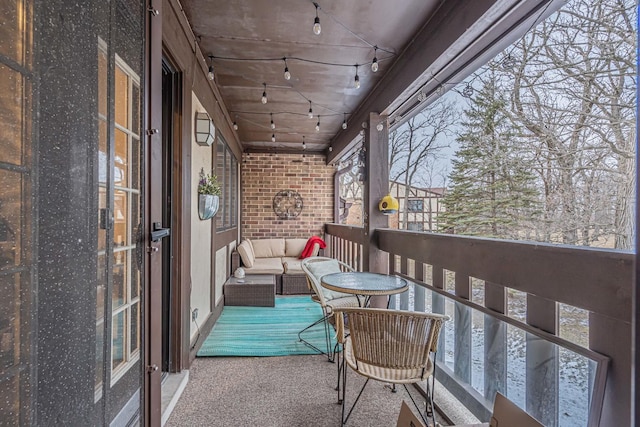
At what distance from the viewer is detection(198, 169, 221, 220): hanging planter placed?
2.74 metres

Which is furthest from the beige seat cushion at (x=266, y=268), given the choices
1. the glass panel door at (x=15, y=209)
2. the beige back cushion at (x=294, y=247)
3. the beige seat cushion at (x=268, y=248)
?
the glass panel door at (x=15, y=209)

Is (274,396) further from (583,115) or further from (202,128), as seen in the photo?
(583,115)

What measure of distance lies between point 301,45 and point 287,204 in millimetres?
4047

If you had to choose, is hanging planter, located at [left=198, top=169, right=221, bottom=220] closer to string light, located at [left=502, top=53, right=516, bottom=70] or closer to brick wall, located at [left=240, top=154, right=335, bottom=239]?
string light, located at [left=502, top=53, right=516, bottom=70]

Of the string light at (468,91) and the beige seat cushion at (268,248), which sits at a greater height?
the string light at (468,91)

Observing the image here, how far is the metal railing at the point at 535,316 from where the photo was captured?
1.06 meters

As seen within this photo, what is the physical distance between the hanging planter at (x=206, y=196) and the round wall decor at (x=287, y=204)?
10.5ft

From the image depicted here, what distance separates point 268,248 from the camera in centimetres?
593

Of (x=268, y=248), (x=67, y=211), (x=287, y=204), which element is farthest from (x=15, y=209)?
(x=287, y=204)

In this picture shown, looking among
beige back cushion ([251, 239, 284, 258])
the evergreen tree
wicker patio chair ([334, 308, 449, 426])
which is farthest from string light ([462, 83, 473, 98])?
beige back cushion ([251, 239, 284, 258])

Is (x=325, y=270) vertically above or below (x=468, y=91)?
below

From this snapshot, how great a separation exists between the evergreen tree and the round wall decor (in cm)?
389

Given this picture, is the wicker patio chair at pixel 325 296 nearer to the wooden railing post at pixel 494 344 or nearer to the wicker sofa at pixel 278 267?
the wooden railing post at pixel 494 344

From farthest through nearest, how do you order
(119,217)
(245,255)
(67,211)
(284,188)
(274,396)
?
(284,188)
(245,255)
(274,396)
(119,217)
(67,211)
